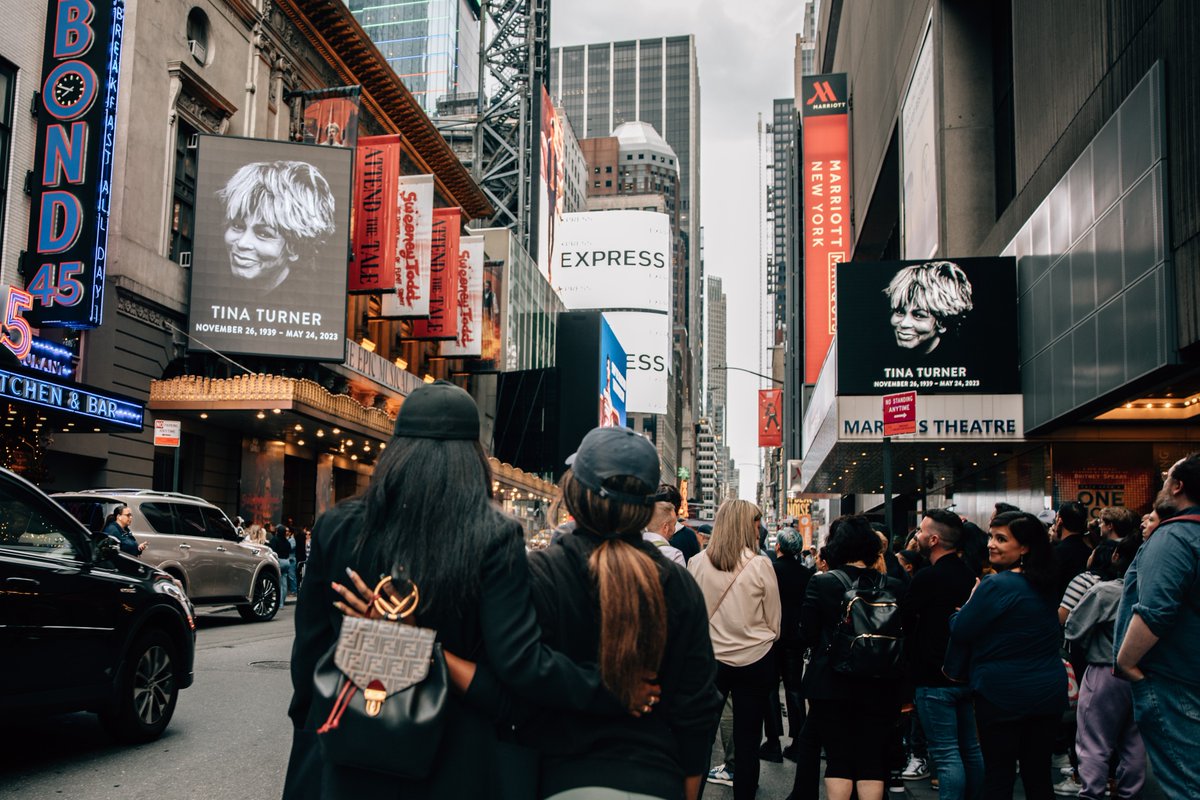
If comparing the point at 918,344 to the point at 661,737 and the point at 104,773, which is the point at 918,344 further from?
the point at 661,737

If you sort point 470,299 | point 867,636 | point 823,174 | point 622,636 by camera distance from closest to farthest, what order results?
point 622,636 < point 867,636 < point 470,299 < point 823,174

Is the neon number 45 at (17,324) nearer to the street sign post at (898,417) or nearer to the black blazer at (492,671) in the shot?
the street sign post at (898,417)

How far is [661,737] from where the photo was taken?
2787 mm

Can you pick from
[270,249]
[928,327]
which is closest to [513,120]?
[270,249]

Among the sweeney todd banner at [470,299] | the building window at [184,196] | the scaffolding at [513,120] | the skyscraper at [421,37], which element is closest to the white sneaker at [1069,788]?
the building window at [184,196]

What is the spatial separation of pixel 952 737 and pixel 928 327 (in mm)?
15980

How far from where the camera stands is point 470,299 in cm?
4269

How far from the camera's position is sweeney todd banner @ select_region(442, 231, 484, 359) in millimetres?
42250

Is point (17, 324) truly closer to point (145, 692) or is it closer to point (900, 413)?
point (145, 692)

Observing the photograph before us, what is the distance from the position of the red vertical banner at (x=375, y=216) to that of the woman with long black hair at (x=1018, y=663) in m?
27.6

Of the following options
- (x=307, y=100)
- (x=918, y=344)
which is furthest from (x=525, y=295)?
(x=918, y=344)

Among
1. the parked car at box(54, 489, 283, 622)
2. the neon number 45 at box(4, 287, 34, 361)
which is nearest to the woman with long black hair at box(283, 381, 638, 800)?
the parked car at box(54, 489, 283, 622)

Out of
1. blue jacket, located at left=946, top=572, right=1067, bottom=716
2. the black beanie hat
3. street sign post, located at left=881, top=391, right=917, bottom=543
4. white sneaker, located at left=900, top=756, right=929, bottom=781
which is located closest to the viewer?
the black beanie hat

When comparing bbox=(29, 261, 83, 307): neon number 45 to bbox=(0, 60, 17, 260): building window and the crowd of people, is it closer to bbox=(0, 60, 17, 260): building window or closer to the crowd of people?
bbox=(0, 60, 17, 260): building window
